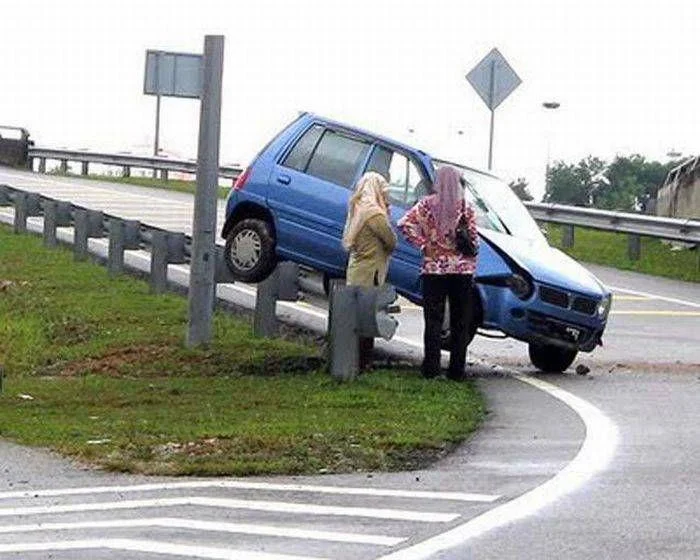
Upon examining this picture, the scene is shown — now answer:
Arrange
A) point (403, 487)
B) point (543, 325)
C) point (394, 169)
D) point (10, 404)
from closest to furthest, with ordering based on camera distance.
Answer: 1. point (403, 487)
2. point (10, 404)
3. point (543, 325)
4. point (394, 169)

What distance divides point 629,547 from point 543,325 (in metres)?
8.49

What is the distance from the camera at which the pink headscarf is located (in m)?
16.4

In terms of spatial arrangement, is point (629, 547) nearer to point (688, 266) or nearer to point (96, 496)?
point (96, 496)

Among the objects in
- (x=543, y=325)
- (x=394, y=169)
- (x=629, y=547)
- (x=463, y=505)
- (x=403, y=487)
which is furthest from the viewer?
(x=394, y=169)

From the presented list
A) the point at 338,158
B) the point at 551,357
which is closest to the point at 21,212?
the point at 338,158

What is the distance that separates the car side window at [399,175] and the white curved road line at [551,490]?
4.10 metres

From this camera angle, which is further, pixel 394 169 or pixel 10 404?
pixel 394 169

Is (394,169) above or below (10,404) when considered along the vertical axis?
above

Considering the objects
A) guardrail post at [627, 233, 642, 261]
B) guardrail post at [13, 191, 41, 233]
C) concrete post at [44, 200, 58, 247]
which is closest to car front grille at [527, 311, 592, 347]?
concrete post at [44, 200, 58, 247]

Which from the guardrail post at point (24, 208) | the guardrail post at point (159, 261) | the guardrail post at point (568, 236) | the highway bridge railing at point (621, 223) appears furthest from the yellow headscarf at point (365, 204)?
the guardrail post at point (568, 236)

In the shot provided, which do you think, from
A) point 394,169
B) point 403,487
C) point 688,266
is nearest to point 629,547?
point 403,487

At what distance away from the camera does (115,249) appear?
942 inches

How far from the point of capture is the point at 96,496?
10719 millimetres

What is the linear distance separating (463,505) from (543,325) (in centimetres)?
730
